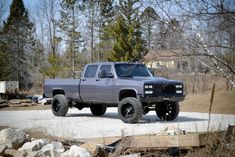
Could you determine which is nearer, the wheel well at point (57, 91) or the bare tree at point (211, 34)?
the bare tree at point (211, 34)

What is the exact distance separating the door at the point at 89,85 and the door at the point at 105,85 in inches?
8.0

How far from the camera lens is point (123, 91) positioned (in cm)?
1538

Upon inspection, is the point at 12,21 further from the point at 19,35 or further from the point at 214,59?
the point at 214,59

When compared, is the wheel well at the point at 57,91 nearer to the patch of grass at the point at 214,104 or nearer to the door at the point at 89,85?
the door at the point at 89,85

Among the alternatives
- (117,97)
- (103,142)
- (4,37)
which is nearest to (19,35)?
(4,37)

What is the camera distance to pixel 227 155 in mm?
7645

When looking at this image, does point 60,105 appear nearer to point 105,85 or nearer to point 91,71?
point 91,71

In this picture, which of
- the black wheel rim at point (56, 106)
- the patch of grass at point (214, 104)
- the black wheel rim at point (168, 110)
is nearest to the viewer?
the black wheel rim at point (168, 110)

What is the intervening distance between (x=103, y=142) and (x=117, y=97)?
5936mm

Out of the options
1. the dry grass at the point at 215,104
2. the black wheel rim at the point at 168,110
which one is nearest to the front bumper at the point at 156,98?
the black wheel rim at the point at 168,110

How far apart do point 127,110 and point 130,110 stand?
0.45ft

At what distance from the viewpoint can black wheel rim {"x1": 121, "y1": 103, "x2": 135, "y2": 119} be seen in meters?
14.8

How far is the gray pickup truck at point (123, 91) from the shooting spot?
14680 millimetres

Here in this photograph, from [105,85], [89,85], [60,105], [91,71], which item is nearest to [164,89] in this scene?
[105,85]
